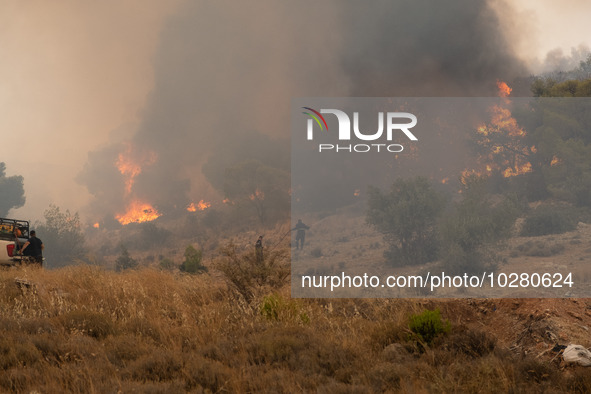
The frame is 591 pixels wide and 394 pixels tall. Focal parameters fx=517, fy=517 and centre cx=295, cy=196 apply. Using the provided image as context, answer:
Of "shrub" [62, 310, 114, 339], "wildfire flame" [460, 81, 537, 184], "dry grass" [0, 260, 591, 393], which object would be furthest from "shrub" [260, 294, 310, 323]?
"wildfire flame" [460, 81, 537, 184]

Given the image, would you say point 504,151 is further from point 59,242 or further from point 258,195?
point 59,242

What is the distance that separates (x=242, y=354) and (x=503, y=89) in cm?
6332

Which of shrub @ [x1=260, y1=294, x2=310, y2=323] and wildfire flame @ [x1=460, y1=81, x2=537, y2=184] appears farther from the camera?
wildfire flame @ [x1=460, y1=81, x2=537, y2=184]

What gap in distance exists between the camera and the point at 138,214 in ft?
267

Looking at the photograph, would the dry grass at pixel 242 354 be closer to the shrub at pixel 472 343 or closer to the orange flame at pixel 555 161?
the shrub at pixel 472 343

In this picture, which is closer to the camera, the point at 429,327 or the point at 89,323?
the point at 429,327

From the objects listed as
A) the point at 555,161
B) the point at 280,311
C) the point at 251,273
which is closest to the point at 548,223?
the point at 555,161

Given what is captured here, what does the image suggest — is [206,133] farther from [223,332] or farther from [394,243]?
[223,332]

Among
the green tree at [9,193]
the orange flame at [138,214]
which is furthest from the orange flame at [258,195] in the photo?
the green tree at [9,193]

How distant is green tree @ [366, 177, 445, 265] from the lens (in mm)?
29453

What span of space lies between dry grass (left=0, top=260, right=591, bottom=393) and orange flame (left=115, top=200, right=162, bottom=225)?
232 ft

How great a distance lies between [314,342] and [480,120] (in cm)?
5372

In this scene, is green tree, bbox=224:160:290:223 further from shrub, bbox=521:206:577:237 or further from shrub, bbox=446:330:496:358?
shrub, bbox=446:330:496:358

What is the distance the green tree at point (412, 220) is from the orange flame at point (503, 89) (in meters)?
36.6
